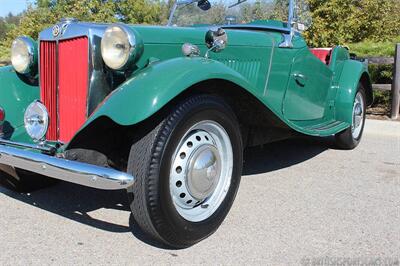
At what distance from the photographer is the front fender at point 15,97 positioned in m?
3.43

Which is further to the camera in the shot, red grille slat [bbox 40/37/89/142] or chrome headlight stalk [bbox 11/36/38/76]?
Answer: chrome headlight stalk [bbox 11/36/38/76]

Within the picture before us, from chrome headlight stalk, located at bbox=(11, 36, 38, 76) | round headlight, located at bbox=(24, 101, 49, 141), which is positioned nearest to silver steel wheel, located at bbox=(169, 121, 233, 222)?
round headlight, located at bbox=(24, 101, 49, 141)

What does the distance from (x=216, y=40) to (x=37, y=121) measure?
1.41 meters

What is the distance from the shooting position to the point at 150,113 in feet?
7.89

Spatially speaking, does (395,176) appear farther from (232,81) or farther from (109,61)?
(109,61)

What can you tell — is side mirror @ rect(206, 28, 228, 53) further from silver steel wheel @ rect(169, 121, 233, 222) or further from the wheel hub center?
the wheel hub center

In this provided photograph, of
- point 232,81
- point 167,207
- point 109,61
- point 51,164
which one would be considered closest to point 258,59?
point 232,81

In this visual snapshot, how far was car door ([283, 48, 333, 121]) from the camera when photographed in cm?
427

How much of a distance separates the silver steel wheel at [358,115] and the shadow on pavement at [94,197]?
2.50 ft

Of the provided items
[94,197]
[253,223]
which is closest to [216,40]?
[253,223]

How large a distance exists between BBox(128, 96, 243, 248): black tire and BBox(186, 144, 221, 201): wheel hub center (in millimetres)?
202

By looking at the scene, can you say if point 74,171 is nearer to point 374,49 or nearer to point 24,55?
point 24,55

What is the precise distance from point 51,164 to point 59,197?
123 centimetres

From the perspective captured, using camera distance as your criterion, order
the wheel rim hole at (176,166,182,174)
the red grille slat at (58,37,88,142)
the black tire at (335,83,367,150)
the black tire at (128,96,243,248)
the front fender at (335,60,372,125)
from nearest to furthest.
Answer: the black tire at (128,96,243,248) < the wheel rim hole at (176,166,182,174) < the red grille slat at (58,37,88,142) < the front fender at (335,60,372,125) < the black tire at (335,83,367,150)
